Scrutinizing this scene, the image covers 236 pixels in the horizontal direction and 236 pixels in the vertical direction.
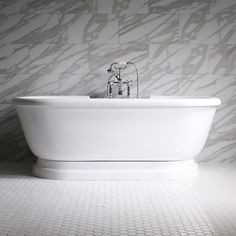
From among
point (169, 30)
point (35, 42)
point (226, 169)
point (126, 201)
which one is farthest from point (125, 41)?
point (126, 201)

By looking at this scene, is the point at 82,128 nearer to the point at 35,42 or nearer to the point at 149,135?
the point at 149,135

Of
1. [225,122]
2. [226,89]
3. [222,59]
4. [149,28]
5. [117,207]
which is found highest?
[149,28]

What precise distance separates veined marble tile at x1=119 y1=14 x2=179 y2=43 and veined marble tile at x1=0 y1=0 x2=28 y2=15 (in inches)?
37.1

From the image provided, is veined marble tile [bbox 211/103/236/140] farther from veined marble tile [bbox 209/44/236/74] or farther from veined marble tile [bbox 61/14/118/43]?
veined marble tile [bbox 61/14/118/43]

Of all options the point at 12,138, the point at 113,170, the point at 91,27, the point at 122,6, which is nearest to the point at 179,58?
the point at 122,6

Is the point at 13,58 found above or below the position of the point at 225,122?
above

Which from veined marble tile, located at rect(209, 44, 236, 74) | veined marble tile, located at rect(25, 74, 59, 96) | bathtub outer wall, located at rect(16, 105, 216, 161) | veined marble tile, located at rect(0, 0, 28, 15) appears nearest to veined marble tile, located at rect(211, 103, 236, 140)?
veined marble tile, located at rect(209, 44, 236, 74)

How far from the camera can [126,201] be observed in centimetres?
324

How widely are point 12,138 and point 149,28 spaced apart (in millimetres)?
1687

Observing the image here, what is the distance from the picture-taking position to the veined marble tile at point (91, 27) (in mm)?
4672

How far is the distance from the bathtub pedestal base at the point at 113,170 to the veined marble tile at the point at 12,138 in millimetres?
839

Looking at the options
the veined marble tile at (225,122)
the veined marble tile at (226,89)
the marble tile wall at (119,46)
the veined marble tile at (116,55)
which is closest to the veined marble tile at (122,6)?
the marble tile wall at (119,46)

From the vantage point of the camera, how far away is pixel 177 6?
4.65 metres

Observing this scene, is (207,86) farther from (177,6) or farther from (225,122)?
(177,6)
